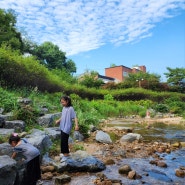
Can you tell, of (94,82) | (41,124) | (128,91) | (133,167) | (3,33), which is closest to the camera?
(133,167)

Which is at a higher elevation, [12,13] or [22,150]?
[12,13]

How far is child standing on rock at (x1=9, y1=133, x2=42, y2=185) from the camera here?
4.89m

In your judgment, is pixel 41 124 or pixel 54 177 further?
pixel 41 124

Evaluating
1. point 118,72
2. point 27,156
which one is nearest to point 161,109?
point 27,156

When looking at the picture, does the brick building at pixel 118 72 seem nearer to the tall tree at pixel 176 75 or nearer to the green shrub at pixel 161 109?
the tall tree at pixel 176 75

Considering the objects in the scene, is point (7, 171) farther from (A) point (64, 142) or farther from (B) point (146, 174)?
(B) point (146, 174)

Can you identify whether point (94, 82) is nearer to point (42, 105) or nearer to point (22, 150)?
point (42, 105)

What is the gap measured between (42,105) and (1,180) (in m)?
8.71

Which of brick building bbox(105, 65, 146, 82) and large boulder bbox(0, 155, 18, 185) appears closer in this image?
large boulder bbox(0, 155, 18, 185)

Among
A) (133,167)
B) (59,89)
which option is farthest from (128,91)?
(133,167)

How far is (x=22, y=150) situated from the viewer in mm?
4898

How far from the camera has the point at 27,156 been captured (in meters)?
4.95

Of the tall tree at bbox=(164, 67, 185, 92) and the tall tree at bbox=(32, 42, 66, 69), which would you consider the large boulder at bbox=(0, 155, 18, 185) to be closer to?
the tall tree at bbox=(164, 67, 185, 92)

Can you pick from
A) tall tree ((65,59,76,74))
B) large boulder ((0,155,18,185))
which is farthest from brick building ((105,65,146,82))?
large boulder ((0,155,18,185))
